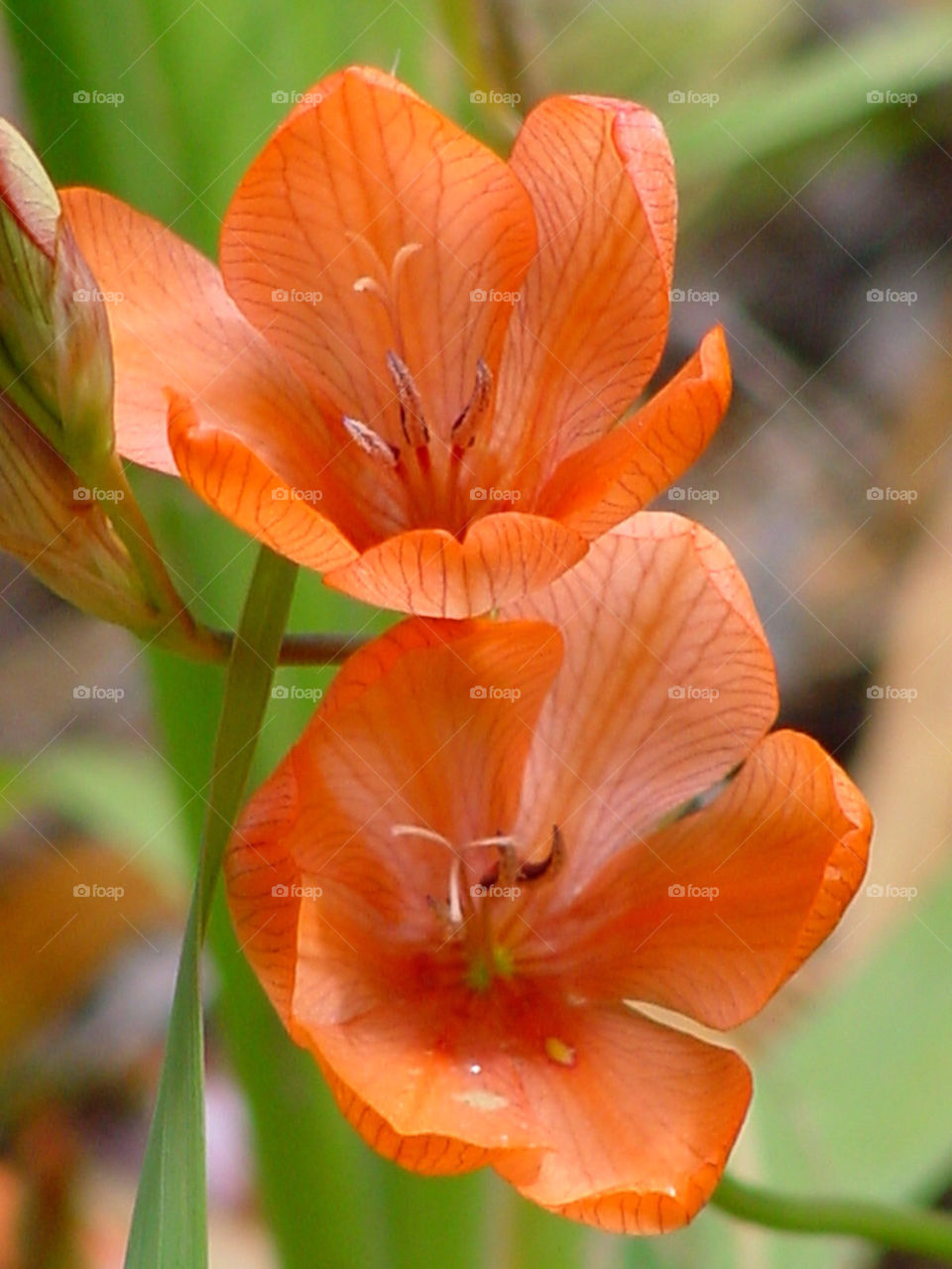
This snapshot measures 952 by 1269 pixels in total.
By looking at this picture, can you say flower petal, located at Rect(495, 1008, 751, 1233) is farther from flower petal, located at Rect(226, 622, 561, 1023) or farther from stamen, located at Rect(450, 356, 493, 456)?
stamen, located at Rect(450, 356, 493, 456)

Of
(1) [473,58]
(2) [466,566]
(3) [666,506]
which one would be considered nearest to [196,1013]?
(2) [466,566]

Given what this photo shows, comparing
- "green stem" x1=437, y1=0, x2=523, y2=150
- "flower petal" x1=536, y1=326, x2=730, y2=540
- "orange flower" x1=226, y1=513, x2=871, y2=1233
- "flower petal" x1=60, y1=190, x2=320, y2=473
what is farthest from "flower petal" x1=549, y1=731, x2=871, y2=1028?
"green stem" x1=437, y1=0, x2=523, y2=150

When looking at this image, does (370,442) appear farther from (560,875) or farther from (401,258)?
(560,875)

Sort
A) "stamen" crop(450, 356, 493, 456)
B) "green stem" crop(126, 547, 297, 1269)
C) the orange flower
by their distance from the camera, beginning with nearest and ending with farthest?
"green stem" crop(126, 547, 297, 1269) < the orange flower < "stamen" crop(450, 356, 493, 456)

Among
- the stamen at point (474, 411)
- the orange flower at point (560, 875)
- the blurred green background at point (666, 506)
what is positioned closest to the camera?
the orange flower at point (560, 875)

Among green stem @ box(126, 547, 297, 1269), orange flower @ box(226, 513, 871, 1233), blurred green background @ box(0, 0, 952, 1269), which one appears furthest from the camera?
blurred green background @ box(0, 0, 952, 1269)

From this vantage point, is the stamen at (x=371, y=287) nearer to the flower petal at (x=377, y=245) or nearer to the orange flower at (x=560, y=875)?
the flower petal at (x=377, y=245)

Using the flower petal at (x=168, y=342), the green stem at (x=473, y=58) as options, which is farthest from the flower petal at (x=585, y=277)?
the green stem at (x=473, y=58)
